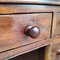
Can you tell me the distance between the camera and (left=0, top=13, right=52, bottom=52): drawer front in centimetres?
43

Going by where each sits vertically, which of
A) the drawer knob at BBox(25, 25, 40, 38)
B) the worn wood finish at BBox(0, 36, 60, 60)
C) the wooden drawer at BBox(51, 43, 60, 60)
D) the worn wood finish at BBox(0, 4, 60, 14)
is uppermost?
the worn wood finish at BBox(0, 4, 60, 14)

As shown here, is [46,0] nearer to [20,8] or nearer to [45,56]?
[20,8]

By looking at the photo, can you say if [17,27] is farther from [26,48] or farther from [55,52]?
[55,52]

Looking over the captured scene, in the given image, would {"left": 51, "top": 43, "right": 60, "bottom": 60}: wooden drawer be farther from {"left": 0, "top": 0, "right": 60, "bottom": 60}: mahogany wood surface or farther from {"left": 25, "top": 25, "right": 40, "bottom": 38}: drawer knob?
{"left": 25, "top": 25, "right": 40, "bottom": 38}: drawer knob

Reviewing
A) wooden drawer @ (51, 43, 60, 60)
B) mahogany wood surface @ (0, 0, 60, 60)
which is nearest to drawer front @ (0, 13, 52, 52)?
mahogany wood surface @ (0, 0, 60, 60)

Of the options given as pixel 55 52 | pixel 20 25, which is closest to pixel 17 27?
pixel 20 25

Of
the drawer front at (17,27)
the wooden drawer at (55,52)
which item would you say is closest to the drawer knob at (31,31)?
the drawer front at (17,27)

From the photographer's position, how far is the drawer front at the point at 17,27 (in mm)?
430

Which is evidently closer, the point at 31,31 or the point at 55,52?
the point at 31,31

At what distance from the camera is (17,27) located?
465 mm

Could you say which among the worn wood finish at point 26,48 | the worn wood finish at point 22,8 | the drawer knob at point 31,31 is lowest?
the worn wood finish at point 26,48

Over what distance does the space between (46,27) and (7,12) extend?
0.22 m

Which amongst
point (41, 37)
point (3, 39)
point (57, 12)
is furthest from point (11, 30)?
point (57, 12)

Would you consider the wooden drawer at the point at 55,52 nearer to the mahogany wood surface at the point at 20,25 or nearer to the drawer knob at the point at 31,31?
the mahogany wood surface at the point at 20,25
